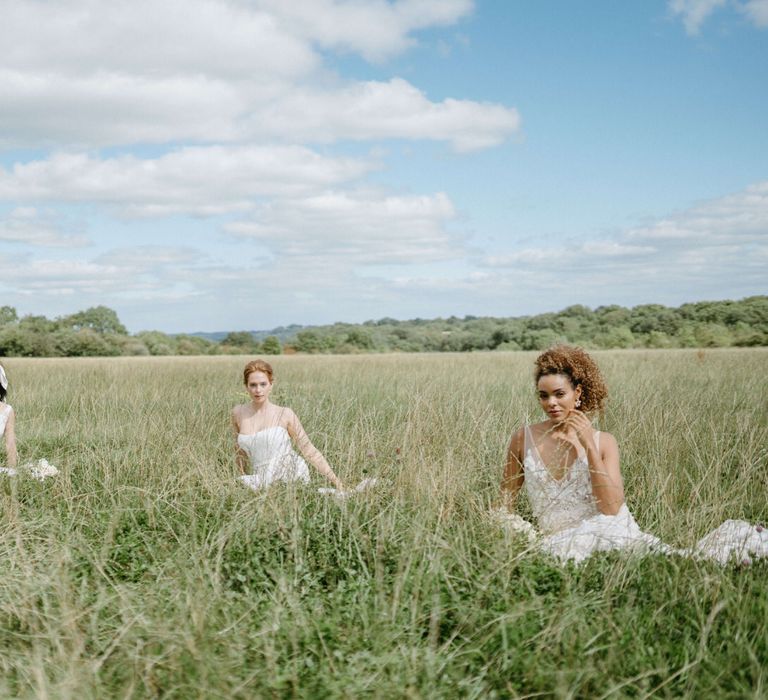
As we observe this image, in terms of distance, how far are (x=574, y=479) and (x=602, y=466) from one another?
0.68 ft

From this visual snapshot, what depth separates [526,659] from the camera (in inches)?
104

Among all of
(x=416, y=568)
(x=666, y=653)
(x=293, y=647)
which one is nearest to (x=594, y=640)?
(x=666, y=653)

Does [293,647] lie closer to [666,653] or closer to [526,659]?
[526,659]

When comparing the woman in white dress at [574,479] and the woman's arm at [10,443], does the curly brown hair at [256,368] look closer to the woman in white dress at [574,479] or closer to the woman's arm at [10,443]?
the woman's arm at [10,443]

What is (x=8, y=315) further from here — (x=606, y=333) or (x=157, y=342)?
(x=606, y=333)

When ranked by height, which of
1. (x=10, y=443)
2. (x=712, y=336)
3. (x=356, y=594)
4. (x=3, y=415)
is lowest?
(x=356, y=594)

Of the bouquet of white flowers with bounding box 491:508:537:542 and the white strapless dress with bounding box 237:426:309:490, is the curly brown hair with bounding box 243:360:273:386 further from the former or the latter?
the bouquet of white flowers with bounding box 491:508:537:542

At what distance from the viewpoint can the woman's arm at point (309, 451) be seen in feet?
18.1

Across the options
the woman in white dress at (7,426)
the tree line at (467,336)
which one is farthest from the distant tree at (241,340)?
the woman in white dress at (7,426)

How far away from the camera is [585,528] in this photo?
4023 mm

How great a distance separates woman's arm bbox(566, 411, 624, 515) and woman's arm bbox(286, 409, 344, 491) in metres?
2.09

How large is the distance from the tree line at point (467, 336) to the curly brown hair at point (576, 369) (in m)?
26.4

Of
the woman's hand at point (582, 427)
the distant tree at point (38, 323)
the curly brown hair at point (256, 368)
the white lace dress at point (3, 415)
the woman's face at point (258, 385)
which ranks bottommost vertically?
the white lace dress at point (3, 415)

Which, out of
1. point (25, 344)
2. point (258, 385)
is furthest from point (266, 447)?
point (25, 344)
